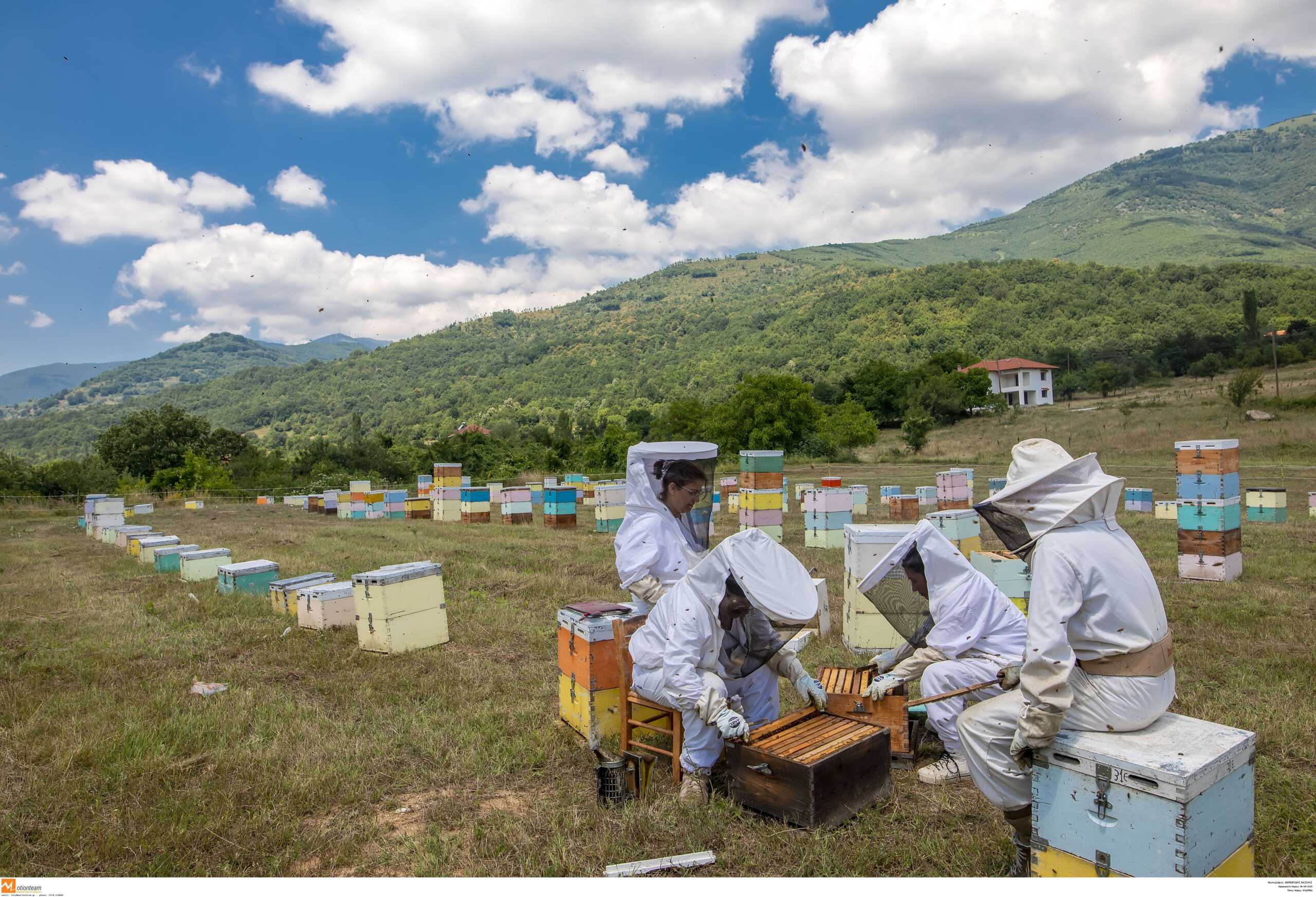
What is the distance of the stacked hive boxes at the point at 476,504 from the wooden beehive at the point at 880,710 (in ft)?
55.8

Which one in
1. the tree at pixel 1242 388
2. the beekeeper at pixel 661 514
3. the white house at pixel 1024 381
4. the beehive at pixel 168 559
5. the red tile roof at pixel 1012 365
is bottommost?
the beehive at pixel 168 559

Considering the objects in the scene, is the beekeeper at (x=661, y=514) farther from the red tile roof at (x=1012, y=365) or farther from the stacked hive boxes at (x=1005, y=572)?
the red tile roof at (x=1012, y=365)

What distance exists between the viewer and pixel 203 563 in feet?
37.5

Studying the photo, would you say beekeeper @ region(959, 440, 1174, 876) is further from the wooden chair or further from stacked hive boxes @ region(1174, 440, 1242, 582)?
stacked hive boxes @ region(1174, 440, 1242, 582)

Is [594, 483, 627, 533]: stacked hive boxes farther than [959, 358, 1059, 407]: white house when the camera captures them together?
No

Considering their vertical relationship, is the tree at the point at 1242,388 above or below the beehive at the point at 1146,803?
above

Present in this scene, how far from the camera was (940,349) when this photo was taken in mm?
82938

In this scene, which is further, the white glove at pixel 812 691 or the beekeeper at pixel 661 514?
the beekeeper at pixel 661 514

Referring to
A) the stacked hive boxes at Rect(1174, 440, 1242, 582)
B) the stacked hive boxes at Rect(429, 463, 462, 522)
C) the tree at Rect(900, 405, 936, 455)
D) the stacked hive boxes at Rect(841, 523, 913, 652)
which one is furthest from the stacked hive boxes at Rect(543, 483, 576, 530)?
the tree at Rect(900, 405, 936, 455)

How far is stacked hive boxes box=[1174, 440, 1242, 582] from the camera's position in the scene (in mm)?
9445

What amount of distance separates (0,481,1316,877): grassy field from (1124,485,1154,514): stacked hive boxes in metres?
8.73

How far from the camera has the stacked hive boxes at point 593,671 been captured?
4656 mm

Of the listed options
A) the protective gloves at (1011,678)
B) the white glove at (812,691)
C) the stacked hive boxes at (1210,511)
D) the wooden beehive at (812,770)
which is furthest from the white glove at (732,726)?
the stacked hive boxes at (1210,511)

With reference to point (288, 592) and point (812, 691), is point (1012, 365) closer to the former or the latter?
point (288, 592)
